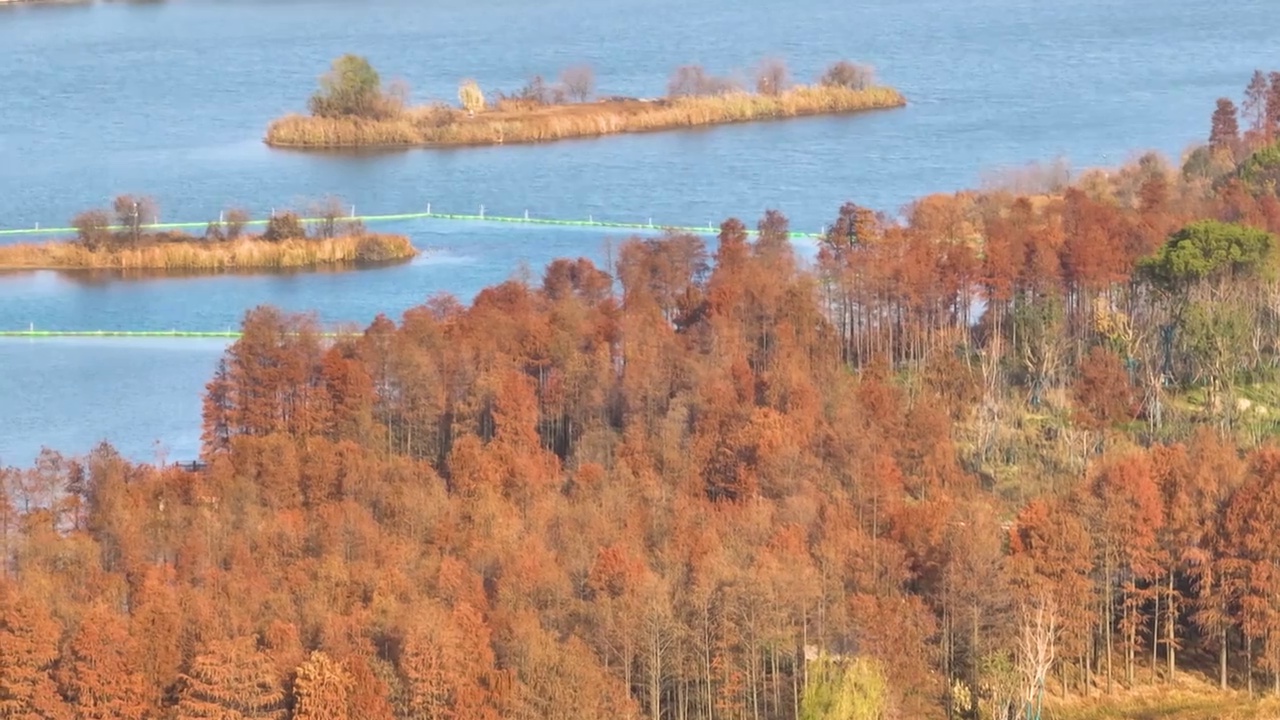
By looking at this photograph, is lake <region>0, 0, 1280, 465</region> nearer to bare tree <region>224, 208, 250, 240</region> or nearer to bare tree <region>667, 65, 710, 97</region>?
bare tree <region>667, 65, 710, 97</region>

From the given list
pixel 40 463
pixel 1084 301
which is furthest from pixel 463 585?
pixel 1084 301

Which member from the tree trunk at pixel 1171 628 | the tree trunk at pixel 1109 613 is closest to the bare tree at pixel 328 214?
the tree trunk at pixel 1109 613

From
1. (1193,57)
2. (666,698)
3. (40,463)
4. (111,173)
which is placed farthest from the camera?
(1193,57)

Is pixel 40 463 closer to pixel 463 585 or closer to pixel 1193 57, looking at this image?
pixel 463 585

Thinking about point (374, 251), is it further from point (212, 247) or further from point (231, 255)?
point (212, 247)

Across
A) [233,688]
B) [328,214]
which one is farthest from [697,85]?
[233,688]

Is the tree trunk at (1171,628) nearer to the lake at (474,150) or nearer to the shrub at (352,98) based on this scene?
the lake at (474,150)

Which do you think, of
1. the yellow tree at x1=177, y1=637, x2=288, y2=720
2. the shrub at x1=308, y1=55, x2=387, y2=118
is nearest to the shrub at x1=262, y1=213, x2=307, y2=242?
the shrub at x1=308, y1=55, x2=387, y2=118
